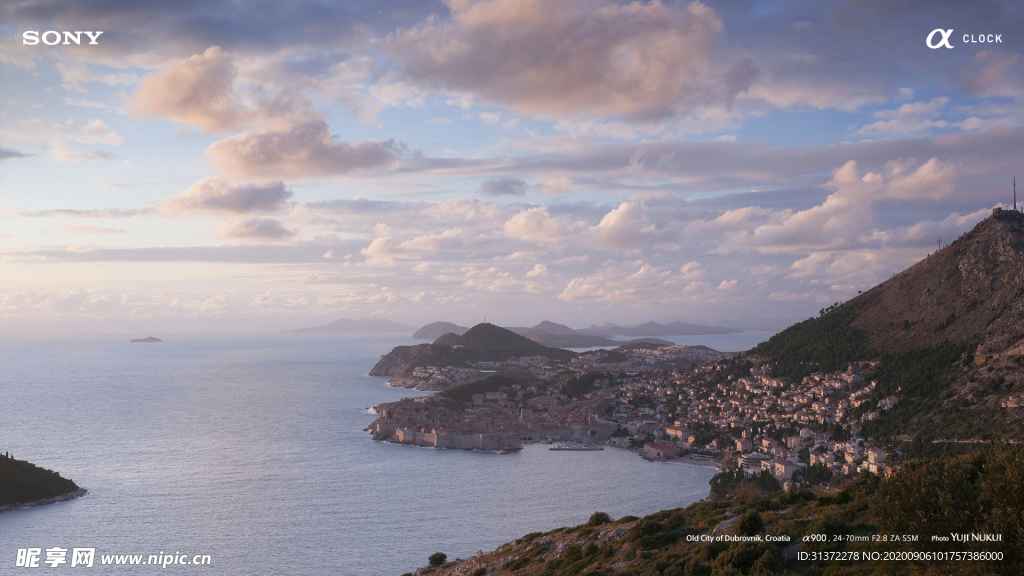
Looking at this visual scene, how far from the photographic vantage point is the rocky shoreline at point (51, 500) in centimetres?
3873

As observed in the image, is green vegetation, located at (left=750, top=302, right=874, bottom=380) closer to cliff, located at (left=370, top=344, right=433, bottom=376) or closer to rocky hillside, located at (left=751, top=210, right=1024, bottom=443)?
rocky hillside, located at (left=751, top=210, right=1024, bottom=443)

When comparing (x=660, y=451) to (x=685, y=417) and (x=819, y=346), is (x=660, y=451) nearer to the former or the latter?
(x=685, y=417)

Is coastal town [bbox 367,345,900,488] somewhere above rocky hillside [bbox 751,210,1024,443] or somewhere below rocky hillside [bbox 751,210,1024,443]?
below

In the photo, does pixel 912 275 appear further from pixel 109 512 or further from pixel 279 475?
pixel 109 512

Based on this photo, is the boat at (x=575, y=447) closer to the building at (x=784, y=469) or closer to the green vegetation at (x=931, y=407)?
the building at (x=784, y=469)

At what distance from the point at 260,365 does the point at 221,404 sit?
83.1 m

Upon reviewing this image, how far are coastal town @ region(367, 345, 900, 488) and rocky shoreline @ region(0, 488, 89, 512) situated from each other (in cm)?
2947

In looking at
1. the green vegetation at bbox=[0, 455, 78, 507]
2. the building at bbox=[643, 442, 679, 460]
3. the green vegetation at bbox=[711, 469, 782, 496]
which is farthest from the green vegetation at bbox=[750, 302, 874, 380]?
the green vegetation at bbox=[0, 455, 78, 507]

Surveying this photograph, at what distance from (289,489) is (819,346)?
57.1 meters

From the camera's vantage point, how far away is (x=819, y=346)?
68.6 meters

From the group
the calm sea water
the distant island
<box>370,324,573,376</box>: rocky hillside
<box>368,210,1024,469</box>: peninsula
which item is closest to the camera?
the calm sea water

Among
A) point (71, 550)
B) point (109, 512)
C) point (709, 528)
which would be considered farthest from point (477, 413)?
point (709, 528)

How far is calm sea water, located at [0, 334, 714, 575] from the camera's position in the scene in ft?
110

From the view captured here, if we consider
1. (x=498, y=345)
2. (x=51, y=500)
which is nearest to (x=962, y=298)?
(x=51, y=500)
